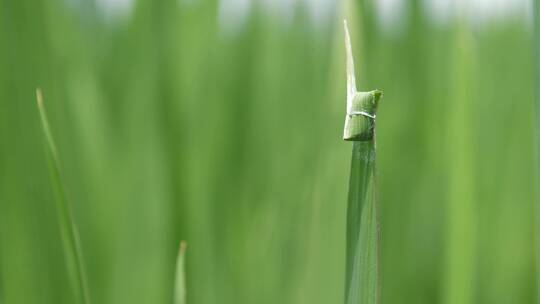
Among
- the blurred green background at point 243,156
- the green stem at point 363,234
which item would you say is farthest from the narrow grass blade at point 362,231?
the blurred green background at point 243,156

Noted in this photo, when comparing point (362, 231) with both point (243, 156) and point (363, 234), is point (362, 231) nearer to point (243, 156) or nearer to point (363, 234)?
point (363, 234)

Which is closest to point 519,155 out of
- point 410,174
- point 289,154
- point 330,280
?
point 410,174

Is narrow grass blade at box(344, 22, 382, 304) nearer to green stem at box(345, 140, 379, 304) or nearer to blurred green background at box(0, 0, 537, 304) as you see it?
green stem at box(345, 140, 379, 304)

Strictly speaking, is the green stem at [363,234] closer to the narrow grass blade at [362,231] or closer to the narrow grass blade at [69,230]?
the narrow grass blade at [362,231]

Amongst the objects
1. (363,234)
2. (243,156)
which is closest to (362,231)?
(363,234)

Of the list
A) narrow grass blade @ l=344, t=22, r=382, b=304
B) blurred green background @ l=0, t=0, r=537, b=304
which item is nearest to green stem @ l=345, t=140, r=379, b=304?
narrow grass blade @ l=344, t=22, r=382, b=304

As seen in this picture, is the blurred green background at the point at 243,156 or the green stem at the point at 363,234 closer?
the green stem at the point at 363,234

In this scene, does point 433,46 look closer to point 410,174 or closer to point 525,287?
point 410,174

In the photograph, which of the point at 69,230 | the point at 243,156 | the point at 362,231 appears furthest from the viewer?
the point at 243,156
